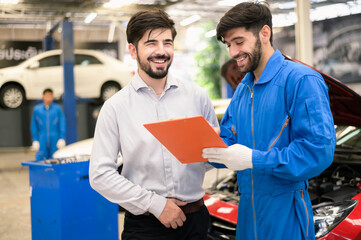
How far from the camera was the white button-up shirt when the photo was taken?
169 centimetres

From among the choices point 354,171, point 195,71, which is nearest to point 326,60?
point 195,71

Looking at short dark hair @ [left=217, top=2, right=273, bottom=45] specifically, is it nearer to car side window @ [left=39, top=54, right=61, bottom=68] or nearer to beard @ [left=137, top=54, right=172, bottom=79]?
beard @ [left=137, top=54, right=172, bottom=79]

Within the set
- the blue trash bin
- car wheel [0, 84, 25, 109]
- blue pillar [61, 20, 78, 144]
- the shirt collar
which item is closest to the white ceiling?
blue pillar [61, 20, 78, 144]

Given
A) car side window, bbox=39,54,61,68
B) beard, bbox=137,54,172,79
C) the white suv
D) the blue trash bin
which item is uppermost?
car side window, bbox=39,54,61,68

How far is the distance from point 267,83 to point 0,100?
8771 millimetres

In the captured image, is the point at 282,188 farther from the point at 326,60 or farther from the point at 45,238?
the point at 326,60

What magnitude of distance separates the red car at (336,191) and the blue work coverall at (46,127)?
5000 millimetres

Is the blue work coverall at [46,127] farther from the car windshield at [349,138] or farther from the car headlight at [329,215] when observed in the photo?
the car headlight at [329,215]

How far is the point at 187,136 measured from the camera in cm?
155

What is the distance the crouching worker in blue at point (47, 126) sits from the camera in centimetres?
797

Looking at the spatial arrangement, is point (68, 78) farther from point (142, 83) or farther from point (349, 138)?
point (142, 83)

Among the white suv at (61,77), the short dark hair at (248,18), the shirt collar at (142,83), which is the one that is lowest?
the shirt collar at (142,83)

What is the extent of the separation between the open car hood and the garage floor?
247cm

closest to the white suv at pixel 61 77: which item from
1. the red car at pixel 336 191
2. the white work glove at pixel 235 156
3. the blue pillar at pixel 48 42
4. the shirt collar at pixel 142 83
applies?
the blue pillar at pixel 48 42
